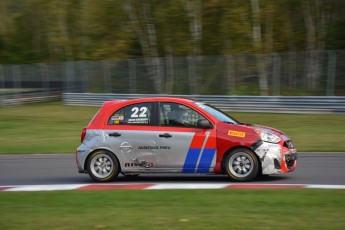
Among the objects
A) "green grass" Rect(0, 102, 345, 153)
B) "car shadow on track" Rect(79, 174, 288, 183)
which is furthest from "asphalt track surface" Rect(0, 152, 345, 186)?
"green grass" Rect(0, 102, 345, 153)

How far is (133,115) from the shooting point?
38.7 feet

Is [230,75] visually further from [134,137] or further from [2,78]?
[2,78]

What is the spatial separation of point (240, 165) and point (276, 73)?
62.3 feet

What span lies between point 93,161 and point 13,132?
13.7 m

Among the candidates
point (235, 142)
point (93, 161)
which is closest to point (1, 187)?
point (93, 161)

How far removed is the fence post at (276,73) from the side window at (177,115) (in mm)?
18553

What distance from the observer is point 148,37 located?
137 feet

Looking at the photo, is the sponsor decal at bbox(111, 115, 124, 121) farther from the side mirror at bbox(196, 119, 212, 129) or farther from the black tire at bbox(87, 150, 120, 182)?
the side mirror at bbox(196, 119, 212, 129)

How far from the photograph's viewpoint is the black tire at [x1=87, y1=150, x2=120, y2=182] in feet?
38.8

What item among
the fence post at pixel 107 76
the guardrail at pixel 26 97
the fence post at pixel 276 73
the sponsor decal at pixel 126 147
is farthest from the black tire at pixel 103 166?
the guardrail at pixel 26 97

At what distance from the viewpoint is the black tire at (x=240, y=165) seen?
1117 centimetres

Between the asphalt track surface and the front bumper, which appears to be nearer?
the front bumper

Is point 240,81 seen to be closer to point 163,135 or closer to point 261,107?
point 261,107

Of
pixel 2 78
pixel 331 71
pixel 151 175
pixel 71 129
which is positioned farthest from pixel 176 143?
pixel 2 78
